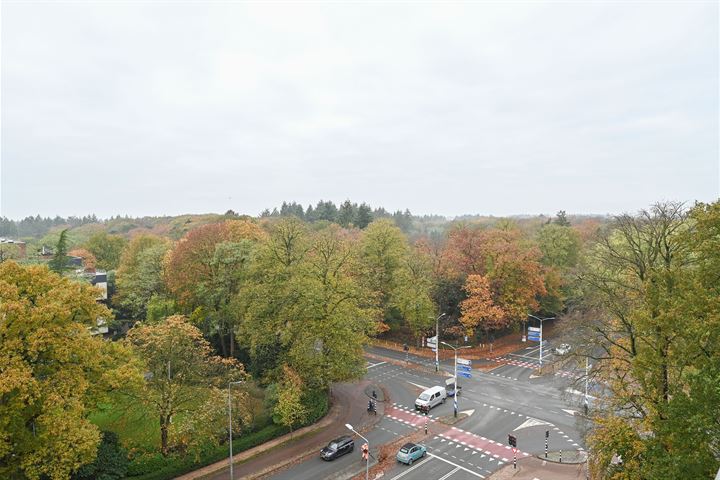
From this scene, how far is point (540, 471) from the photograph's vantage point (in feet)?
92.1

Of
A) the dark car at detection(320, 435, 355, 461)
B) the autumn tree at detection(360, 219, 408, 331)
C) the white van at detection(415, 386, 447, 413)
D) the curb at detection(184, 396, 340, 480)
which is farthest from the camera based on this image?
the autumn tree at detection(360, 219, 408, 331)

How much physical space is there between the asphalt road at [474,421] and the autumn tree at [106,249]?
173 ft

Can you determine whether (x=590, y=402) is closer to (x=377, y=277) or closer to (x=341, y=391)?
(x=341, y=391)

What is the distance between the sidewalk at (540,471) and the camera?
27.3 metres

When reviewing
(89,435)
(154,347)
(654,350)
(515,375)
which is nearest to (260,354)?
(154,347)

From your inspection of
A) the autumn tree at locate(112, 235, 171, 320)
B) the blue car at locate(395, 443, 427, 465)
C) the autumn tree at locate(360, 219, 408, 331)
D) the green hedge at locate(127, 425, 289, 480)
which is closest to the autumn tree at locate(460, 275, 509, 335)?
the autumn tree at locate(360, 219, 408, 331)

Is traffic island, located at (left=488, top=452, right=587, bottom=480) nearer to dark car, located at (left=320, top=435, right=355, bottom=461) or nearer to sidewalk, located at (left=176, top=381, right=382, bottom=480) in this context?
dark car, located at (left=320, top=435, right=355, bottom=461)

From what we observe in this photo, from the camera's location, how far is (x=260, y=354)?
1531 inches

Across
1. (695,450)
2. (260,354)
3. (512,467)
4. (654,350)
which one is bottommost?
(512,467)

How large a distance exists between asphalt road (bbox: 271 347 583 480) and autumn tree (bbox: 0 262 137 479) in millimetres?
12713

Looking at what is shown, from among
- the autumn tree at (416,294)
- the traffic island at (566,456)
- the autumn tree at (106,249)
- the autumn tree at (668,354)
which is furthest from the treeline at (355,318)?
the autumn tree at (106,249)

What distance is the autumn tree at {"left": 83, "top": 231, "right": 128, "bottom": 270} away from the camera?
254 ft

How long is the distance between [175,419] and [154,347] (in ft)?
27.6

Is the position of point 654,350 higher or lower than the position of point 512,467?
higher
